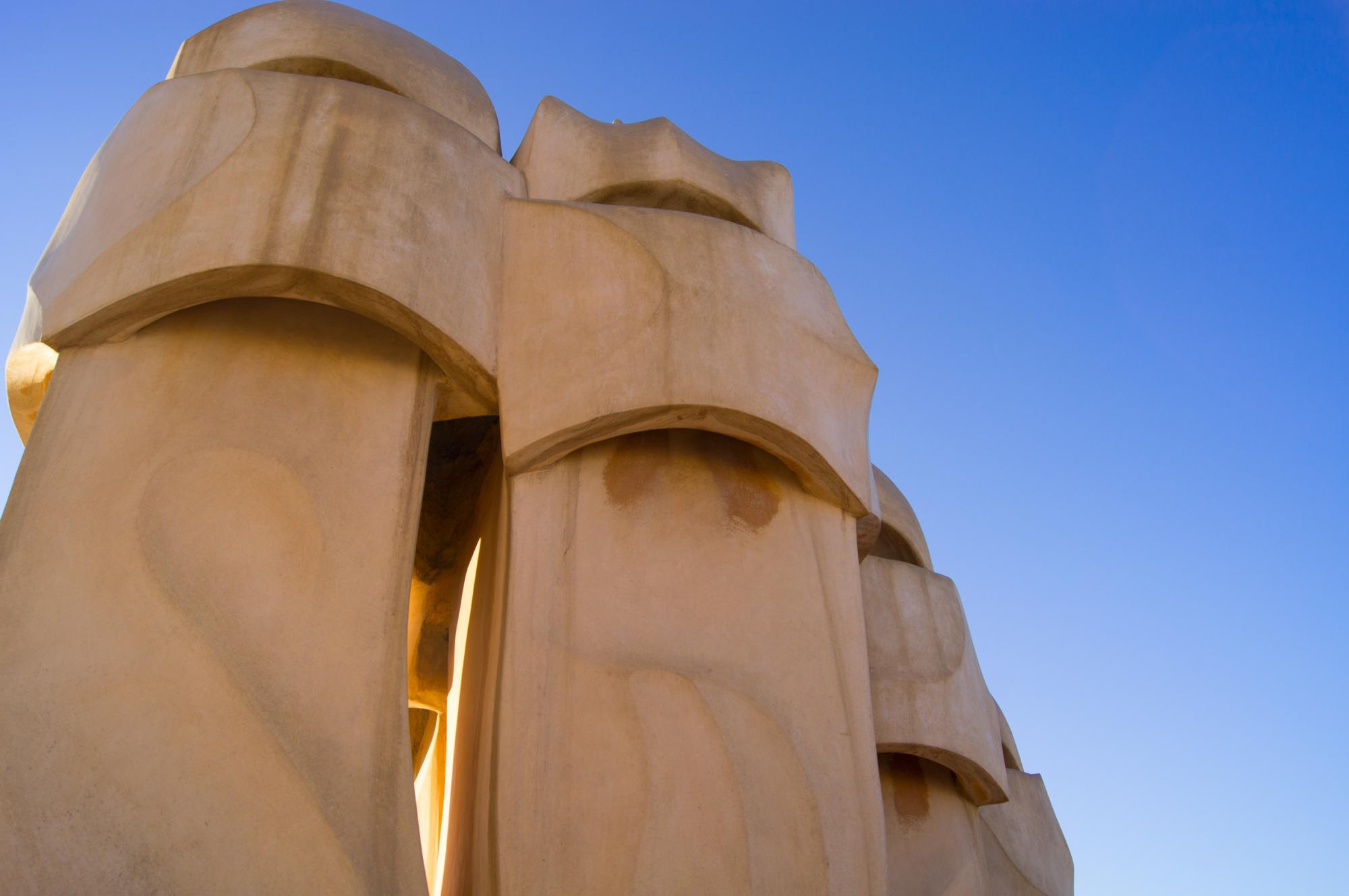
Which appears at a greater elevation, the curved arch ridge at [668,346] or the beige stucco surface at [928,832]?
the curved arch ridge at [668,346]

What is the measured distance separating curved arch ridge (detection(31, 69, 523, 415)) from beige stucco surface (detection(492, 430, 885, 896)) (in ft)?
3.90

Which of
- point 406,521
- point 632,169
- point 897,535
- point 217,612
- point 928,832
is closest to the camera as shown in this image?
point 217,612

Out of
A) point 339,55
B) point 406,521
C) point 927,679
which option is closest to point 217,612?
point 406,521

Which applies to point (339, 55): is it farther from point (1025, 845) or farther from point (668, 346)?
point (1025, 845)

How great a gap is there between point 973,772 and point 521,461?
14.0 ft

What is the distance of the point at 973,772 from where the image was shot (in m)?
9.06

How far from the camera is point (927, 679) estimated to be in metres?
8.92

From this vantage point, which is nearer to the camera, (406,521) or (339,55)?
(406,521)

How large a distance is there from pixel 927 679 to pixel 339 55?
5.94m

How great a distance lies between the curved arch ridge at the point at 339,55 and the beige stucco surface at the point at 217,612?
192 centimetres

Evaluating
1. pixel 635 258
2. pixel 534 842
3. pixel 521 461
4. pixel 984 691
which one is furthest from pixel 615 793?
pixel 984 691

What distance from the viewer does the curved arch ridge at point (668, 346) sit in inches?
287

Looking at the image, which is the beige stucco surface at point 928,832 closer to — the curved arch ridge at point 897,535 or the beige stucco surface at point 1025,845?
the beige stucco surface at point 1025,845

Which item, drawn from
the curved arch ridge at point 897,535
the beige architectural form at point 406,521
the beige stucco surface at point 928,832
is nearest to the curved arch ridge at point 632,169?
the beige architectural form at point 406,521
